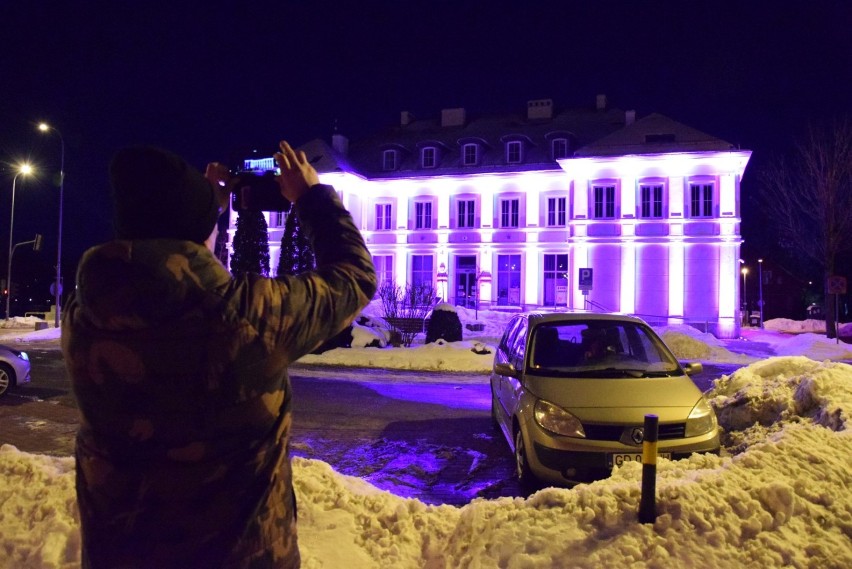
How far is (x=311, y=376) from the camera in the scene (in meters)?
16.3

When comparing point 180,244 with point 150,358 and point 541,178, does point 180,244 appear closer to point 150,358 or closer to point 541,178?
point 150,358

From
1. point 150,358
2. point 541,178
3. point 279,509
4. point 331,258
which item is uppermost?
point 541,178

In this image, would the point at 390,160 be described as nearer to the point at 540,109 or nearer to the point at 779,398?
the point at 540,109

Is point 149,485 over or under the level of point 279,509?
over

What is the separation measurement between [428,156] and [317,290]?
1702 inches

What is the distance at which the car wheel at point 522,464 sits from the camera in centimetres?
646

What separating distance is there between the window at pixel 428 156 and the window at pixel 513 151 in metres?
5.27

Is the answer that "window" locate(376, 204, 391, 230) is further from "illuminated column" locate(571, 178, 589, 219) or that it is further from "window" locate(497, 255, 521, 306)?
"illuminated column" locate(571, 178, 589, 219)

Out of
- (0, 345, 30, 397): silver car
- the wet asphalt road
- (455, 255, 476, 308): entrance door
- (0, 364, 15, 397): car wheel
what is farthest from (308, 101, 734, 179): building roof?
(0, 364, 15, 397): car wheel

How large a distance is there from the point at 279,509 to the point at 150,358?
1.98ft

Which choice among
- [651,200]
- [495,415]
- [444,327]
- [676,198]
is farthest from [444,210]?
[495,415]

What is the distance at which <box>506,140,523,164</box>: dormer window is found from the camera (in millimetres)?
41281

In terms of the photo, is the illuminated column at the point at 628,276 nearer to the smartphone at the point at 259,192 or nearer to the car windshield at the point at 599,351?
the car windshield at the point at 599,351

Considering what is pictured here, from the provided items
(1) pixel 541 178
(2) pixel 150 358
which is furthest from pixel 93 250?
(1) pixel 541 178
